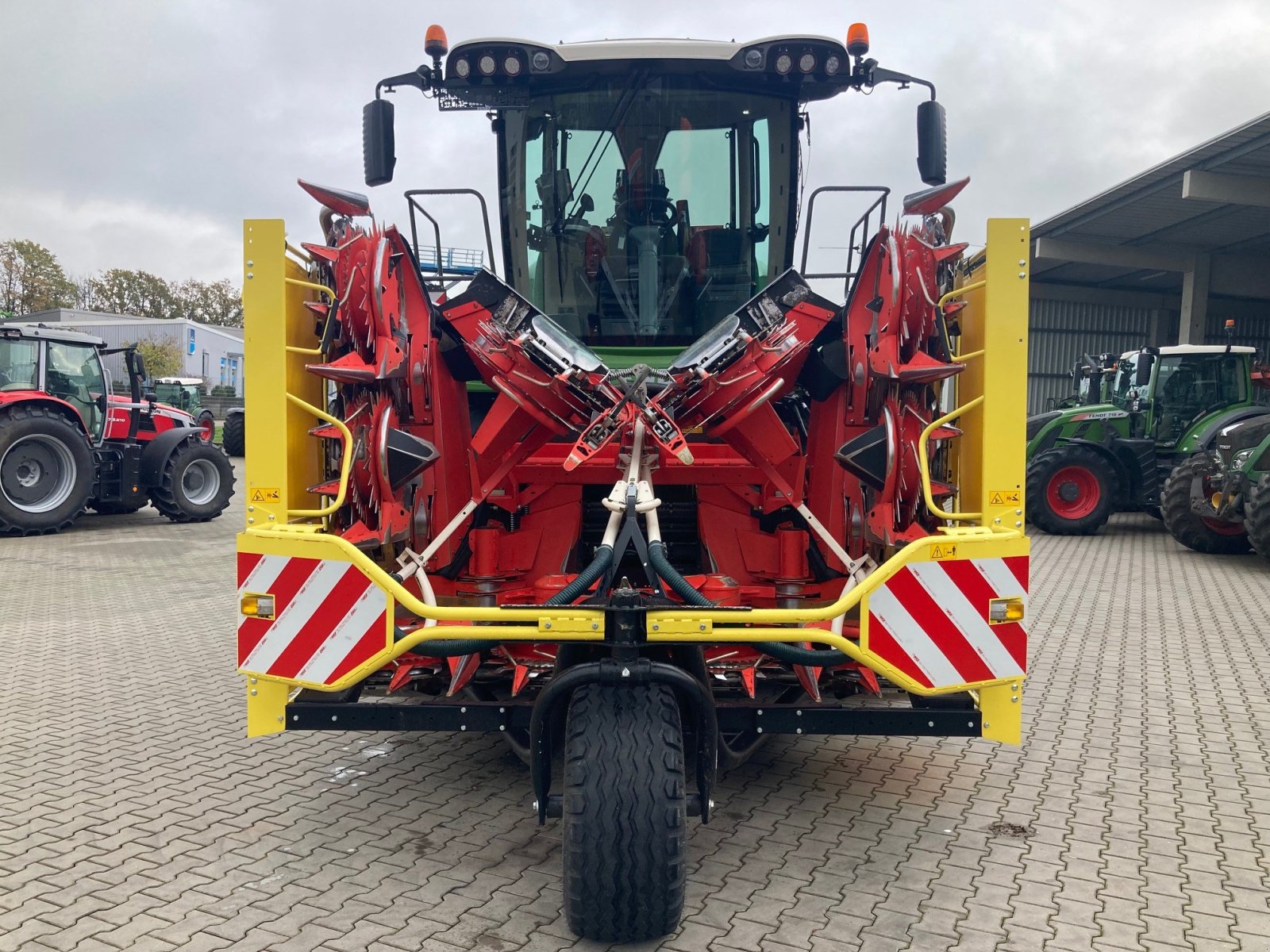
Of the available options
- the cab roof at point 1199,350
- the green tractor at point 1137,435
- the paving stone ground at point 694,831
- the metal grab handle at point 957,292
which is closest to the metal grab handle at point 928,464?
the metal grab handle at point 957,292

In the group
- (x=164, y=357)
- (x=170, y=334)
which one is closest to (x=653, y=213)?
(x=164, y=357)

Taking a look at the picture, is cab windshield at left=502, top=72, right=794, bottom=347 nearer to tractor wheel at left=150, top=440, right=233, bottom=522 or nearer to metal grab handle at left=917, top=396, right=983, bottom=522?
metal grab handle at left=917, top=396, right=983, bottom=522

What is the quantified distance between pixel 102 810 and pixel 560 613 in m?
2.24

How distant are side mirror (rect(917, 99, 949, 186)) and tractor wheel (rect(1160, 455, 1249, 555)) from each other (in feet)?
25.5

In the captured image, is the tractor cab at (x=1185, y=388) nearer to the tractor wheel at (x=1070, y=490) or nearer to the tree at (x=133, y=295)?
the tractor wheel at (x=1070, y=490)

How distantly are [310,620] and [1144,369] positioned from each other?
13.1m

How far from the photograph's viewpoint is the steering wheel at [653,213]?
487 centimetres

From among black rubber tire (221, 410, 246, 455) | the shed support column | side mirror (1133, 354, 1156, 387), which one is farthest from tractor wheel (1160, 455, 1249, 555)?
black rubber tire (221, 410, 246, 455)

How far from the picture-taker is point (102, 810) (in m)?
3.93

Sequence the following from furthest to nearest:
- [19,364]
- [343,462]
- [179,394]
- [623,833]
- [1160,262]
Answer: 1. [179,394]
2. [1160,262]
3. [19,364]
4. [343,462]
5. [623,833]

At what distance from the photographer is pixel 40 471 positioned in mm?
12281

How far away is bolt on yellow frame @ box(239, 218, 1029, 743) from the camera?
297 cm

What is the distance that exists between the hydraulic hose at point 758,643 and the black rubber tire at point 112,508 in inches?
494

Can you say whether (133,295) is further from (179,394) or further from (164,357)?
(179,394)
